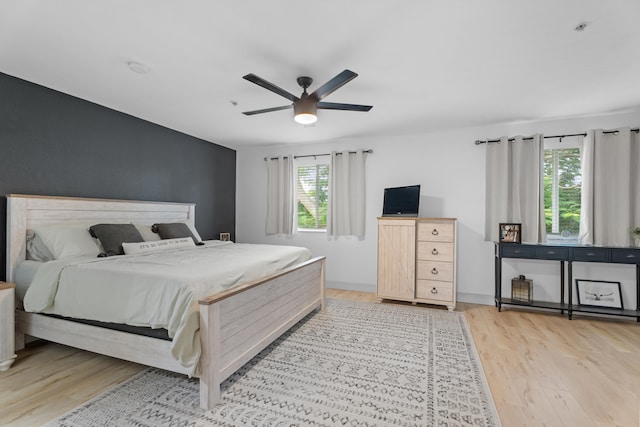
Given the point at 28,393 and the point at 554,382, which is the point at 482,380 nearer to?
the point at 554,382

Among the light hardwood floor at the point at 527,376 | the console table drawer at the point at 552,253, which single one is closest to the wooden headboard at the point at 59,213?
the light hardwood floor at the point at 527,376

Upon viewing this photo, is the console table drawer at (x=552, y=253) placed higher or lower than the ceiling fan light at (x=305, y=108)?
lower

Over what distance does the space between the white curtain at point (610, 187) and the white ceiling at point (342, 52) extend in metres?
0.40

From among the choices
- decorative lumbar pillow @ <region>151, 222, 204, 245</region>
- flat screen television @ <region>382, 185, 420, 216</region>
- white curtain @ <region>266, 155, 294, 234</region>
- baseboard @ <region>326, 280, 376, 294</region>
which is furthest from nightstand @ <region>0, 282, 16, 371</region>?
flat screen television @ <region>382, 185, 420, 216</region>

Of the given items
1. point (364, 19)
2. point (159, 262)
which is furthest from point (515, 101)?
point (159, 262)

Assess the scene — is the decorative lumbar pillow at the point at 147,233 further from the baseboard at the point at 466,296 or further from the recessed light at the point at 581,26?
the recessed light at the point at 581,26

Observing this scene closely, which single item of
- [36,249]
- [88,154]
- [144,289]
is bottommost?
[144,289]

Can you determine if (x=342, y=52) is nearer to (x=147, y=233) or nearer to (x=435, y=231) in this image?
(x=435, y=231)

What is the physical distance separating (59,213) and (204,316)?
2.25m

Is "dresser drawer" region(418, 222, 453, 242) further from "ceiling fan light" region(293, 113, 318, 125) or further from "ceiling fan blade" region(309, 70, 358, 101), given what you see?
"ceiling fan blade" region(309, 70, 358, 101)

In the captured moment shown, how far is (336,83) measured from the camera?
2213 mm

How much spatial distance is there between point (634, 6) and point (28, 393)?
4432 millimetres

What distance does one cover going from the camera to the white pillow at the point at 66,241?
264 centimetres

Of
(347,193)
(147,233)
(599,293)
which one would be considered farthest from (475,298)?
(147,233)
